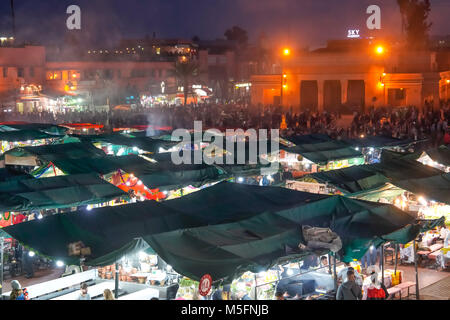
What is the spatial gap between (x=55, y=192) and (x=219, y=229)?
5414mm

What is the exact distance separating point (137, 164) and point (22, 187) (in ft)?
12.9

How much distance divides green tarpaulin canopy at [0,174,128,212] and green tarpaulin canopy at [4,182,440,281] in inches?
123

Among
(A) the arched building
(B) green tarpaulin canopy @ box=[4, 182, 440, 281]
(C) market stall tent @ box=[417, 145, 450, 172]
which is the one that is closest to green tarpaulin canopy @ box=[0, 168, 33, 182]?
(B) green tarpaulin canopy @ box=[4, 182, 440, 281]

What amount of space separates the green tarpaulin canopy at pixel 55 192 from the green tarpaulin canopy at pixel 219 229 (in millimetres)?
3114

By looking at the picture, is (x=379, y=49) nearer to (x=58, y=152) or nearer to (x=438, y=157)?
(x=438, y=157)

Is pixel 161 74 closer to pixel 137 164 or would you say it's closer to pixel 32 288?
pixel 137 164

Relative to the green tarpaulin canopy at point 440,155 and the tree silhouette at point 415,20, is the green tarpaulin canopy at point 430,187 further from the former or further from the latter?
the tree silhouette at point 415,20

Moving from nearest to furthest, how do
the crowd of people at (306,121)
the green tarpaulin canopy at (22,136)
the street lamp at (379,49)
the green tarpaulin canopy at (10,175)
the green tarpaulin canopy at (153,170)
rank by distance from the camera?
the green tarpaulin canopy at (10,175) < the green tarpaulin canopy at (153,170) < the green tarpaulin canopy at (22,136) < the crowd of people at (306,121) < the street lamp at (379,49)

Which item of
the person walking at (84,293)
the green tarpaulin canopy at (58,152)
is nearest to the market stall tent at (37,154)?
the green tarpaulin canopy at (58,152)

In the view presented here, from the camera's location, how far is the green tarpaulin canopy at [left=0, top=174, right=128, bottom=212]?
570 inches

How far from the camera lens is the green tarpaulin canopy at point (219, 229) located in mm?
10352

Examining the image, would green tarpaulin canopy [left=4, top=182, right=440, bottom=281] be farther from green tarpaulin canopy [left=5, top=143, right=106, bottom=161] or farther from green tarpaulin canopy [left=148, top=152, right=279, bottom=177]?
green tarpaulin canopy [left=5, top=143, right=106, bottom=161]

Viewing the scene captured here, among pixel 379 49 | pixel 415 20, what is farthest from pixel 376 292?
pixel 415 20
